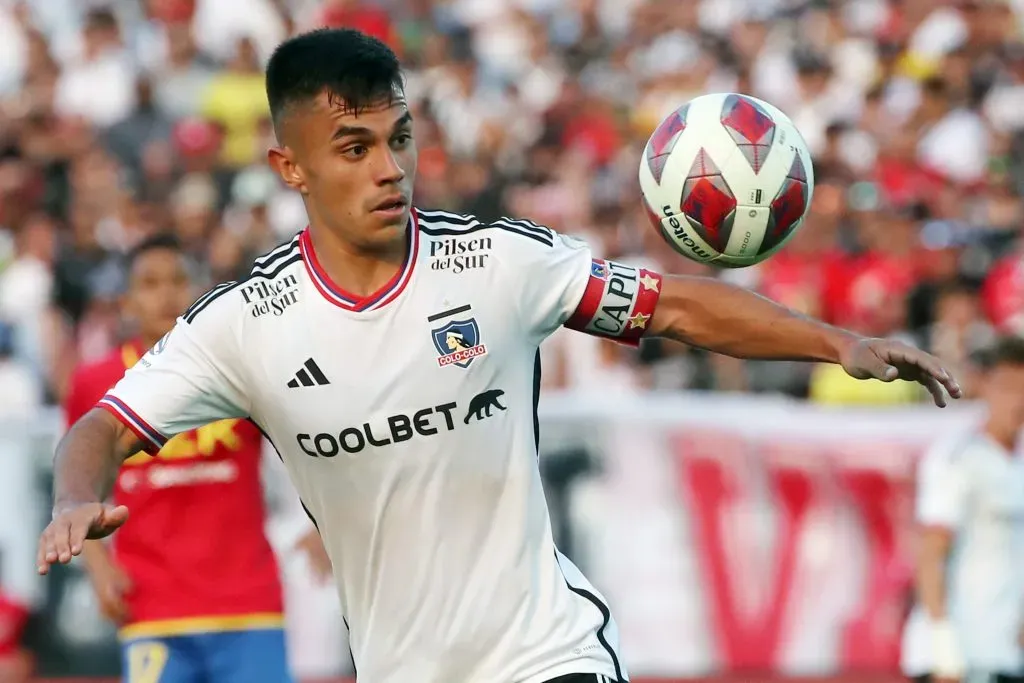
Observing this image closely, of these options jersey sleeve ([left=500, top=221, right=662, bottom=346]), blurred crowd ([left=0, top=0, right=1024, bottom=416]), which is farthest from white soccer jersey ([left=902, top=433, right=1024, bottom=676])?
jersey sleeve ([left=500, top=221, right=662, bottom=346])

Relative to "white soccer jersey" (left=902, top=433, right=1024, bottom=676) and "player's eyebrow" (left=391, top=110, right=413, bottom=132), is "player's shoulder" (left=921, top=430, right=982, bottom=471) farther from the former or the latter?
"player's eyebrow" (left=391, top=110, right=413, bottom=132)

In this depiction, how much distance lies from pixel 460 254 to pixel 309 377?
0.55 metres

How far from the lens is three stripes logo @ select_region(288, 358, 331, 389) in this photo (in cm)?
499

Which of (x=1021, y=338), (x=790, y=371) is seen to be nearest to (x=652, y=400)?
(x=790, y=371)

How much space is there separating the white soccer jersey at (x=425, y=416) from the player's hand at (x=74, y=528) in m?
0.60

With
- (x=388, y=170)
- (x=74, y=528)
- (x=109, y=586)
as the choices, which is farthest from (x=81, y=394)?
(x=74, y=528)

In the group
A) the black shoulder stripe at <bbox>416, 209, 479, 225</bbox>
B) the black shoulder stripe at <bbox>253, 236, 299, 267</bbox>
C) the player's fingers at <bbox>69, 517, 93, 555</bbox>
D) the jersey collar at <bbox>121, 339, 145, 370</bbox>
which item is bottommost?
the jersey collar at <bbox>121, 339, 145, 370</bbox>

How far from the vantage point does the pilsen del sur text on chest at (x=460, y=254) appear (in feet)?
16.7

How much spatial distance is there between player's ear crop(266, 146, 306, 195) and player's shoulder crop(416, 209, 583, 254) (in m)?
0.36

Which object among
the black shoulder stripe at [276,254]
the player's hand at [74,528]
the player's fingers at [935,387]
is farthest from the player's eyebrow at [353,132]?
the player's fingers at [935,387]

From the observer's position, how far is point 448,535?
16.2ft

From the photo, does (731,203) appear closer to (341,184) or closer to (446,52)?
(341,184)

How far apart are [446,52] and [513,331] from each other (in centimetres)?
1331

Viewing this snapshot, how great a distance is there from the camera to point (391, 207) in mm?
4977
